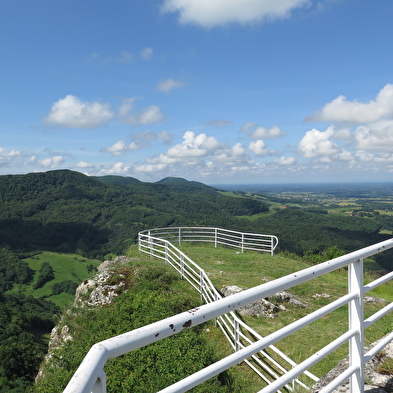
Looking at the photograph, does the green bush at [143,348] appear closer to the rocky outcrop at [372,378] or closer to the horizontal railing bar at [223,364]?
the rocky outcrop at [372,378]

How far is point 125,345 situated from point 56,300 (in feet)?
321

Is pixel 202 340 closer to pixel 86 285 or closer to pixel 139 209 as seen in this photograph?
pixel 86 285

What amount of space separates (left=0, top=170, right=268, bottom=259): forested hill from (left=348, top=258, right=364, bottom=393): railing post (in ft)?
330

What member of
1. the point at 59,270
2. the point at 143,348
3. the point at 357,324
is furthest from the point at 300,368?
the point at 59,270

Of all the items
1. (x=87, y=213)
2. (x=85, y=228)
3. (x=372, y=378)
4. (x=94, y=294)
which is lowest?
(x=85, y=228)

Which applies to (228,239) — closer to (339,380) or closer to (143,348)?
(143,348)

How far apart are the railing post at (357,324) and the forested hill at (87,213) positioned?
3959 inches

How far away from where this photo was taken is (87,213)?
159625 mm

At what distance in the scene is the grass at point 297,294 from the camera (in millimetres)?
6207

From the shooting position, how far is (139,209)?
14475 centimetres

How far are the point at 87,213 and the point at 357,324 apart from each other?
169 m

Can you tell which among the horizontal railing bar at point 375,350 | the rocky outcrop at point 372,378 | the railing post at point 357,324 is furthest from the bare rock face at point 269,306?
the railing post at point 357,324

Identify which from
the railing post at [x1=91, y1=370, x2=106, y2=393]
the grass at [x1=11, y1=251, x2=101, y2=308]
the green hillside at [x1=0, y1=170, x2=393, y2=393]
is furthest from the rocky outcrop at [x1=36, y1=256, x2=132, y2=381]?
the grass at [x1=11, y1=251, x2=101, y2=308]

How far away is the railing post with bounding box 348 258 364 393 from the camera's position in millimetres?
2092
